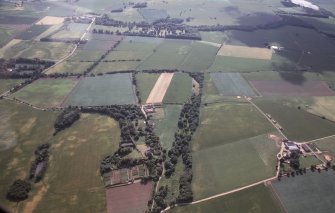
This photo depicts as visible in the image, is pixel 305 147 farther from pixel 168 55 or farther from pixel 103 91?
pixel 168 55

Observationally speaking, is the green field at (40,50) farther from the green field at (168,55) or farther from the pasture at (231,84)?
the pasture at (231,84)

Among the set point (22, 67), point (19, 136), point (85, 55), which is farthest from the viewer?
point (85, 55)

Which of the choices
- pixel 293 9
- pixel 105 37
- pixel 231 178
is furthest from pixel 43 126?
pixel 293 9

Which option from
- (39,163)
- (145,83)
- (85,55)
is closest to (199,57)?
(145,83)

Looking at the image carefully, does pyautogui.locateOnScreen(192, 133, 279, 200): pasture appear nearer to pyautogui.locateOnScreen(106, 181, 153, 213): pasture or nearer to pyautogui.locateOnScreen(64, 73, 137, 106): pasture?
pyautogui.locateOnScreen(106, 181, 153, 213): pasture

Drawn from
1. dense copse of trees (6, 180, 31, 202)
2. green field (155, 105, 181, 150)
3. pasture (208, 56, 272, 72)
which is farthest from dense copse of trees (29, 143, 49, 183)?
pasture (208, 56, 272, 72)
